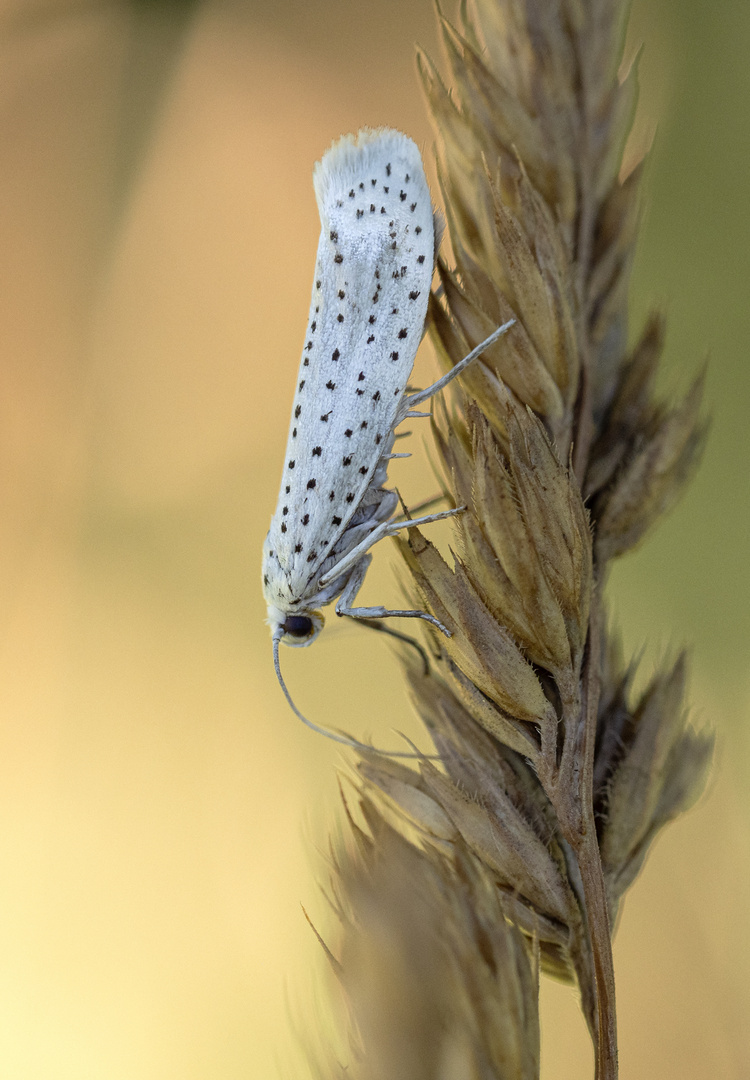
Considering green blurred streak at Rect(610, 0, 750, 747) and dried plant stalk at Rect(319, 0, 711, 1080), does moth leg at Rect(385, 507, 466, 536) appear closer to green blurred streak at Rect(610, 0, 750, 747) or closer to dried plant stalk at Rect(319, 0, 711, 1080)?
dried plant stalk at Rect(319, 0, 711, 1080)

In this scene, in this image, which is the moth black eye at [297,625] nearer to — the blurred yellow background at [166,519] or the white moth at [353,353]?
the white moth at [353,353]

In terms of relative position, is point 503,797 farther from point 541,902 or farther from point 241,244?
point 241,244

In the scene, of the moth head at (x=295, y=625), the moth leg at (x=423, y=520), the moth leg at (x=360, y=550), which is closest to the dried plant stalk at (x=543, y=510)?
the moth leg at (x=423, y=520)

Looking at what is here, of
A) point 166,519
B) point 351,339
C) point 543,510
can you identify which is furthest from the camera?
point 166,519

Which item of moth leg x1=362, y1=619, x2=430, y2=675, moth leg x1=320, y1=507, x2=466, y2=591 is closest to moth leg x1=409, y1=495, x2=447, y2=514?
moth leg x1=320, y1=507, x2=466, y2=591

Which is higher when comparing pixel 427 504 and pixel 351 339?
pixel 351 339

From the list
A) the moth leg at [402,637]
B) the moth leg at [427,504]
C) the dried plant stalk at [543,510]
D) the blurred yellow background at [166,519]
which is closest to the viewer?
the dried plant stalk at [543,510]

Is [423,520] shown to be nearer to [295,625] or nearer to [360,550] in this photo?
[360,550]

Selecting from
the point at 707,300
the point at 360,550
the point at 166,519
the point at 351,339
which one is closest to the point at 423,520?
the point at 360,550
